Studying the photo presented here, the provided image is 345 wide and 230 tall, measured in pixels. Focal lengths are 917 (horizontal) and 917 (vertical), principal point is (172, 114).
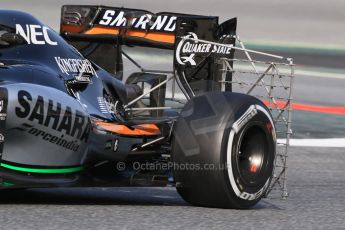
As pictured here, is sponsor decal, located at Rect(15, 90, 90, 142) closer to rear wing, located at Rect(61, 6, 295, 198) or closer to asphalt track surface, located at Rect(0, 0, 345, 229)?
asphalt track surface, located at Rect(0, 0, 345, 229)

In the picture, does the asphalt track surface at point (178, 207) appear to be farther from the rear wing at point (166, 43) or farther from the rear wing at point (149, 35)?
the rear wing at point (149, 35)

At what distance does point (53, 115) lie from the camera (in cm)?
610

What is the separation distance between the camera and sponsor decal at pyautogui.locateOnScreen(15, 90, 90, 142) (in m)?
5.90

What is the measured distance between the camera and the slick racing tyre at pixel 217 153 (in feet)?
20.8

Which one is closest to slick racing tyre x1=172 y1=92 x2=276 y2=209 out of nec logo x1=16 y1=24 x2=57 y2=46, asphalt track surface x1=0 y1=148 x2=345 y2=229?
asphalt track surface x1=0 y1=148 x2=345 y2=229

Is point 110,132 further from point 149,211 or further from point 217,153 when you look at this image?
point 217,153

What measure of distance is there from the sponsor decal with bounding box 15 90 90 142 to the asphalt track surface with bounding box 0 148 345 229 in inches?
20.6

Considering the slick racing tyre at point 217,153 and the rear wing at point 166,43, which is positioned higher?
the rear wing at point 166,43

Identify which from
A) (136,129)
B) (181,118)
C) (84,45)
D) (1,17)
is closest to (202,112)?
(181,118)

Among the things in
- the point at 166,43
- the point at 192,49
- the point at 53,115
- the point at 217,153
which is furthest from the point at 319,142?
the point at 53,115

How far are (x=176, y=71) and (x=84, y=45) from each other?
117 centimetres

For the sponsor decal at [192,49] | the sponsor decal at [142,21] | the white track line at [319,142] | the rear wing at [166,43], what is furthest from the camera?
the white track line at [319,142]

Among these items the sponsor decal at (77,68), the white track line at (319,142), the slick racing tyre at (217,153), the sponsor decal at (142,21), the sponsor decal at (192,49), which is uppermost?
the sponsor decal at (142,21)

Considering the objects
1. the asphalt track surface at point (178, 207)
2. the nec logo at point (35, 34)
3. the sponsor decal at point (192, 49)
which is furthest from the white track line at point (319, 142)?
the nec logo at point (35, 34)
